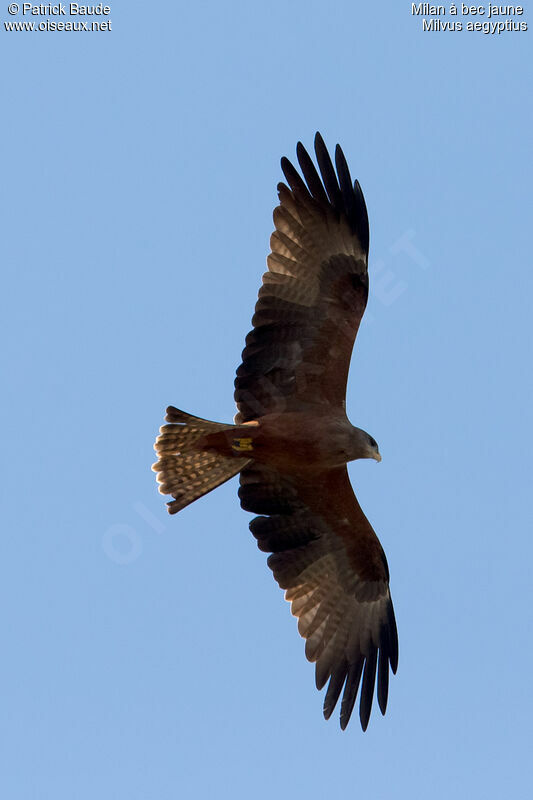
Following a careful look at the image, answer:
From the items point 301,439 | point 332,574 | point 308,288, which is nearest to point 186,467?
point 301,439

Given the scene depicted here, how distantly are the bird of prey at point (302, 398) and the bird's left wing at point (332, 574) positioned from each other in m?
0.02

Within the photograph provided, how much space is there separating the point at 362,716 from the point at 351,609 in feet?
3.64

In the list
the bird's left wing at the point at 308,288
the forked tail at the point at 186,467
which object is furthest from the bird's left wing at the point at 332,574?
the bird's left wing at the point at 308,288

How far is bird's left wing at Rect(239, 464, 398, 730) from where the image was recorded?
13461 millimetres

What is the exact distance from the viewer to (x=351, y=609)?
545 inches

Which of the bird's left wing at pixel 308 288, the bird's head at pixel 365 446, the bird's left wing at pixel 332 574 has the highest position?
the bird's left wing at pixel 308 288

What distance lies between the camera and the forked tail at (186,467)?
Answer: 13109 millimetres

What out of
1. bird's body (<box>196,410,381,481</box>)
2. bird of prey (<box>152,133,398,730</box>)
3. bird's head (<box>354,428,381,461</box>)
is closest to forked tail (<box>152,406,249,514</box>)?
bird of prey (<box>152,133,398,730</box>)

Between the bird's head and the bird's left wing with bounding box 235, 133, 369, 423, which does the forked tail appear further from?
the bird's head

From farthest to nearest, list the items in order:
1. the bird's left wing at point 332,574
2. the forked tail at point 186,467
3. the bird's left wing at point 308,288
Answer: the bird's left wing at point 332,574 < the forked tail at point 186,467 < the bird's left wing at point 308,288

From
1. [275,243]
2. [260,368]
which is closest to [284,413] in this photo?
[260,368]

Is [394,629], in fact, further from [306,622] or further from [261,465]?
[261,465]

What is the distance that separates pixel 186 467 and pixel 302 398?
133 cm

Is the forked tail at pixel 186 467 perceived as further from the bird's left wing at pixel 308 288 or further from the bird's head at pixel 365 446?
the bird's head at pixel 365 446
